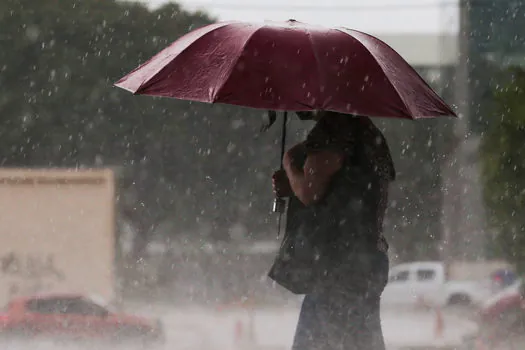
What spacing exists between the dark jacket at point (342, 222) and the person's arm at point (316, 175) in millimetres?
17

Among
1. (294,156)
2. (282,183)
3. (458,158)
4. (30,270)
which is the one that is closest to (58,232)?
(30,270)

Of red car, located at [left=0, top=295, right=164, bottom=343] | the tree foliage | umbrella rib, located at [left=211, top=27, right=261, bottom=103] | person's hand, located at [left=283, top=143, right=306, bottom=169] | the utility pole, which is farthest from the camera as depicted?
red car, located at [left=0, top=295, right=164, bottom=343]

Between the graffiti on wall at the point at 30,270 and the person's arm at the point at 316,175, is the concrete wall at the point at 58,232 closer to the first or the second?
the graffiti on wall at the point at 30,270

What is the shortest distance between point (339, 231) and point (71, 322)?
7.41 meters

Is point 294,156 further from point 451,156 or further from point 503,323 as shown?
point 451,156

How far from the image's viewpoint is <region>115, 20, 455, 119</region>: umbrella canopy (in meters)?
2.87

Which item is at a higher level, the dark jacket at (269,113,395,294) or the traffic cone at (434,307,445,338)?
the dark jacket at (269,113,395,294)

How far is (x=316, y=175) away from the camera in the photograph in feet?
9.56

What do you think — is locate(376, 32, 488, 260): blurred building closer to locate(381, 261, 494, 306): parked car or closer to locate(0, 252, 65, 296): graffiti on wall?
locate(381, 261, 494, 306): parked car

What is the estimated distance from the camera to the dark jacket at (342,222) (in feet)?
9.47

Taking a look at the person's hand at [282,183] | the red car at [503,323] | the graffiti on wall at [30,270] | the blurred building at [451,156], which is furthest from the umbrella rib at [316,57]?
the graffiti on wall at [30,270]

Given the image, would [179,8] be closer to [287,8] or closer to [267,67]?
[287,8]

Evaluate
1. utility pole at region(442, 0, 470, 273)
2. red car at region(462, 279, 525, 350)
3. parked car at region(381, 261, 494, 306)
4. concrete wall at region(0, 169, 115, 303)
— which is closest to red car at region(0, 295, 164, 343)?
concrete wall at region(0, 169, 115, 303)

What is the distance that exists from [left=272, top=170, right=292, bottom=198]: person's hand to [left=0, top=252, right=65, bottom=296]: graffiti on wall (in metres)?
8.10
